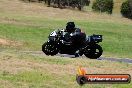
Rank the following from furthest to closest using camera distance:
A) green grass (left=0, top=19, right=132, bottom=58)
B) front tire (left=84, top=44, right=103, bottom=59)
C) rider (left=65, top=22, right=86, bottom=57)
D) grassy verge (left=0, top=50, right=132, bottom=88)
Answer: green grass (left=0, top=19, right=132, bottom=58), grassy verge (left=0, top=50, right=132, bottom=88), front tire (left=84, top=44, right=103, bottom=59), rider (left=65, top=22, right=86, bottom=57)

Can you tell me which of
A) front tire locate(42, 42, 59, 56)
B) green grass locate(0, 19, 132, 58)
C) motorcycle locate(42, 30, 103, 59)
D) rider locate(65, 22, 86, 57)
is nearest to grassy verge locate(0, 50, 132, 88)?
front tire locate(42, 42, 59, 56)

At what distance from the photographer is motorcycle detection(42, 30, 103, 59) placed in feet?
24.2

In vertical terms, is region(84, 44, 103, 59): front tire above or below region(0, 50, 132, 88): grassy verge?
above

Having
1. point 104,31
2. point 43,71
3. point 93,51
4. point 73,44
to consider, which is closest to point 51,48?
point 73,44

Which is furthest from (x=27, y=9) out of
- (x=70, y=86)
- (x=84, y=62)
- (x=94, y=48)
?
(x=94, y=48)

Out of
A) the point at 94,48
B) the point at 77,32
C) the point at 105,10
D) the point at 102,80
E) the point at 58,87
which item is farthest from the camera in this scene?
the point at 105,10

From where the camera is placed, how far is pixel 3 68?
2991 cm

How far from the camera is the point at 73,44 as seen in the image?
7461mm

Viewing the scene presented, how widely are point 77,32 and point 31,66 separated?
79.6 ft

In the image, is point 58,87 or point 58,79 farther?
point 58,79

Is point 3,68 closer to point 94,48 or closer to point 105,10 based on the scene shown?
point 94,48

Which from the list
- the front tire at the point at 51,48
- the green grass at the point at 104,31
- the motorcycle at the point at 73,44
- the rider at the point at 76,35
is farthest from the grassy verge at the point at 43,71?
the green grass at the point at 104,31

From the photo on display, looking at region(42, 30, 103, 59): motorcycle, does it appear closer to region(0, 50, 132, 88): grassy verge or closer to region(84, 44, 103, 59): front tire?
region(84, 44, 103, 59): front tire

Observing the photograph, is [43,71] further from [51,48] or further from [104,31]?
[104,31]
